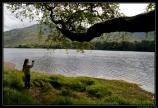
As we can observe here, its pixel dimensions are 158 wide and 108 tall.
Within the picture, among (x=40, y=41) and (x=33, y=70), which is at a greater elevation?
(x=40, y=41)

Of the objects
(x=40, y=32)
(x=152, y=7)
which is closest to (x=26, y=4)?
(x=40, y=32)

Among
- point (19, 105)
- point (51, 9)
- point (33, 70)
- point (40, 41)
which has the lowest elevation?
point (19, 105)

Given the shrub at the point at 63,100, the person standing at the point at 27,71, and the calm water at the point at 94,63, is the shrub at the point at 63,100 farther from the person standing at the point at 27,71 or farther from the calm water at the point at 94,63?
the person standing at the point at 27,71

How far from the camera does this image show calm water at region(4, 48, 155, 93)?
11.0m

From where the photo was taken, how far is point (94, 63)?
37.3 ft

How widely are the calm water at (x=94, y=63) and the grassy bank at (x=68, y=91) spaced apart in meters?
0.22

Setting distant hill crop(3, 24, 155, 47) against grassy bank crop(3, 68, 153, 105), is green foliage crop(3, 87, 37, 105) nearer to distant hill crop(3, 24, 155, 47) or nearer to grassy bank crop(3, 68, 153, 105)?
grassy bank crop(3, 68, 153, 105)

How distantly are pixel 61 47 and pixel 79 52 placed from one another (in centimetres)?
60

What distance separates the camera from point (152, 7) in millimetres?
10672

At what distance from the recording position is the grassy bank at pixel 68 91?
35.3ft

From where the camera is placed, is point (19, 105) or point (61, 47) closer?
point (19, 105)

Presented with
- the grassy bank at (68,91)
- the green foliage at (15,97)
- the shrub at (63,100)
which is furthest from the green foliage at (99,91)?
the green foliage at (15,97)

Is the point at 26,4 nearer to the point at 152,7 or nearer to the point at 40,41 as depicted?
the point at 40,41

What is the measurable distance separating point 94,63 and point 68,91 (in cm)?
120
